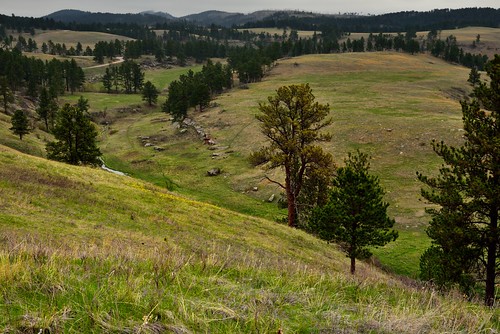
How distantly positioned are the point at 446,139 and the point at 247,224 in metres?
50.3

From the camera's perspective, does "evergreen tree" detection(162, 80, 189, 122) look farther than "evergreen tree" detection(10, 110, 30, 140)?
Yes

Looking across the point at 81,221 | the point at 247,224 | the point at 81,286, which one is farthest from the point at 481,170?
the point at 81,221

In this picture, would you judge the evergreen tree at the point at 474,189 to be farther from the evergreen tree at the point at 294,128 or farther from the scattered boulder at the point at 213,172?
the scattered boulder at the point at 213,172

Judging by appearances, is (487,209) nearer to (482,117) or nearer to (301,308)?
(482,117)

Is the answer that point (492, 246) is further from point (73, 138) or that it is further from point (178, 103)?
point (178, 103)

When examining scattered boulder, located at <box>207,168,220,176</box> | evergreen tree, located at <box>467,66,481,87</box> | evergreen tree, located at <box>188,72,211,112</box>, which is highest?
evergreen tree, located at <box>467,66,481,87</box>

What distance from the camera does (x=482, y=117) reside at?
21.1 m

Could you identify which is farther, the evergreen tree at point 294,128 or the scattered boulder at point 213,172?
the scattered boulder at point 213,172

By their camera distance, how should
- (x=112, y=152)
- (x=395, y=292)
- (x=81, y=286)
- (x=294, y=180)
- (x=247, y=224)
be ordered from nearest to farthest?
(x=81, y=286)
(x=395, y=292)
(x=247, y=224)
(x=294, y=180)
(x=112, y=152)

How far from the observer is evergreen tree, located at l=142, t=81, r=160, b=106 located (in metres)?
133

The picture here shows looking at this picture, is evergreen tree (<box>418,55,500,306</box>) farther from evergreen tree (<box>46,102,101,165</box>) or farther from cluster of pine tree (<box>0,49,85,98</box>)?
cluster of pine tree (<box>0,49,85,98</box>)

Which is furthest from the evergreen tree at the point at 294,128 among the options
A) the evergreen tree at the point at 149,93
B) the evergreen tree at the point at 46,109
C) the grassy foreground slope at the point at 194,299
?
the evergreen tree at the point at 149,93

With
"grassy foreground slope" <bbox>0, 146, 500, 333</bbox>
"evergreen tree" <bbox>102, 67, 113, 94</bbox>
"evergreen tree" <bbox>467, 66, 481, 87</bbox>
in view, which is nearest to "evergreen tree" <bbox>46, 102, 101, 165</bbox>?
"grassy foreground slope" <bbox>0, 146, 500, 333</bbox>

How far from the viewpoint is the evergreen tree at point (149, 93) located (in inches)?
5231
